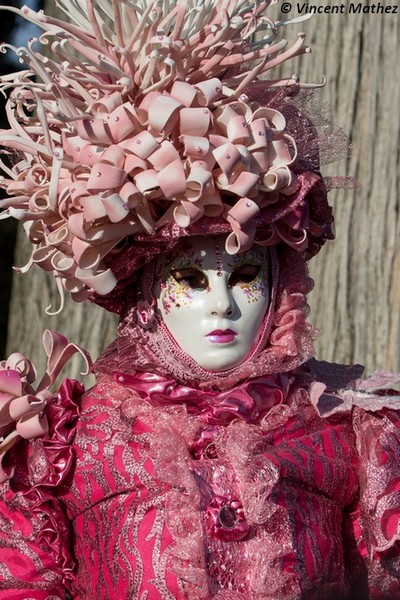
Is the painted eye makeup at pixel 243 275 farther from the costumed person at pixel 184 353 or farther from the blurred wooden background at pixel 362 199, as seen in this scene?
the blurred wooden background at pixel 362 199

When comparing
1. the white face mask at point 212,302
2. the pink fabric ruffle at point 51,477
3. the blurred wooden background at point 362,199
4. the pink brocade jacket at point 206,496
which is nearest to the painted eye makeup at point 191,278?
the white face mask at point 212,302

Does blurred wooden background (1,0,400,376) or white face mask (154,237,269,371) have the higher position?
blurred wooden background (1,0,400,376)

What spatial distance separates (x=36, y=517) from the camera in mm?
2195

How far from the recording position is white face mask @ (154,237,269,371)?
2150 mm

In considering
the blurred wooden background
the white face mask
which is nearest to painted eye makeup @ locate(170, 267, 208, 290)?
the white face mask

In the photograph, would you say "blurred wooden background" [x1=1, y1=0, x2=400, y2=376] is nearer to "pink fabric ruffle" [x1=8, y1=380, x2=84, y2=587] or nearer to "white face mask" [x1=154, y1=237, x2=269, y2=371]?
"white face mask" [x1=154, y1=237, x2=269, y2=371]

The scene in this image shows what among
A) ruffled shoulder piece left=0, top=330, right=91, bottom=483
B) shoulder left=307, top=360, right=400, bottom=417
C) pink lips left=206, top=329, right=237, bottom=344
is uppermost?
pink lips left=206, top=329, right=237, bottom=344

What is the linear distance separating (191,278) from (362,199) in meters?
0.93

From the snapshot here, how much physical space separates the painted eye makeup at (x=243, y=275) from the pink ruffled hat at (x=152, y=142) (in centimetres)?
5

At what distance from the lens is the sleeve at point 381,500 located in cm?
214

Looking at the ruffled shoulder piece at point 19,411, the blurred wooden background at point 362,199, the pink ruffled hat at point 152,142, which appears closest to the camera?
the pink ruffled hat at point 152,142

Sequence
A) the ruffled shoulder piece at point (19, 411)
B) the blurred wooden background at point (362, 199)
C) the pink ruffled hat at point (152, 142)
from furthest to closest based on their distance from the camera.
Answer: the blurred wooden background at point (362, 199) < the ruffled shoulder piece at point (19, 411) < the pink ruffled hat at point (152, 142)

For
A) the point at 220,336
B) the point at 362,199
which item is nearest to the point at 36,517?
the point at 220,336

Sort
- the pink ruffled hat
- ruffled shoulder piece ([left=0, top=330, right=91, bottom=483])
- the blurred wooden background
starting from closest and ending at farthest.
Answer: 1. the pink ruffled hat
2. ruffled shoulder piece ([left=0, top=330, right=91, bottom=483])
3. the blurred wooden background
